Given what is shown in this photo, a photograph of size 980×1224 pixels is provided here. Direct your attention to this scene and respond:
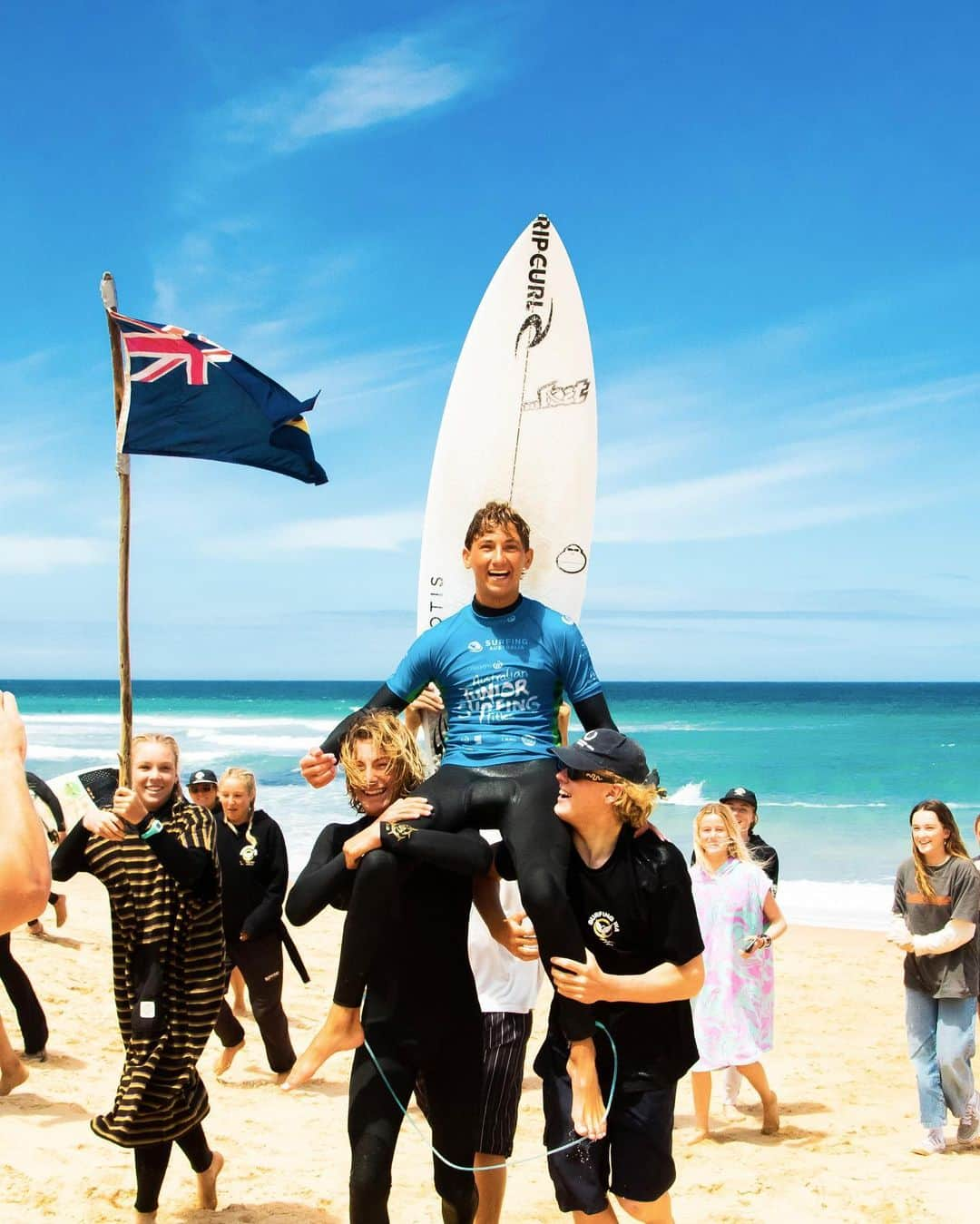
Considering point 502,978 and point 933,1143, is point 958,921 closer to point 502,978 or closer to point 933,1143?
point 933,1143

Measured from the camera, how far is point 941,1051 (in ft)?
16.9

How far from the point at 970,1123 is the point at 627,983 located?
10.8 feet

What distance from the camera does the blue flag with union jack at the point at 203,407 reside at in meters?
4.87

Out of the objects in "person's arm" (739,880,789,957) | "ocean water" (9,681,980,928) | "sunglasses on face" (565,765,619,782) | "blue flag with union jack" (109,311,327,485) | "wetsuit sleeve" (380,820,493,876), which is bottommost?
"ocean water" (9,681,980,928)

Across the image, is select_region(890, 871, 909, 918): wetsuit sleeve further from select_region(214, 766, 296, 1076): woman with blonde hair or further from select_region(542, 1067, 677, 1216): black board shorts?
select_region(214, 766, 296, 1076): woman with blonde hair

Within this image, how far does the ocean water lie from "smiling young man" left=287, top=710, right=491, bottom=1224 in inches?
404

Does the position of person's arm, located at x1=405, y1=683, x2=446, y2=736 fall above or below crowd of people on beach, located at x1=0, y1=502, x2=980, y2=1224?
above

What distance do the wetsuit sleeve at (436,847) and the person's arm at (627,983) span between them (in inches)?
14.1

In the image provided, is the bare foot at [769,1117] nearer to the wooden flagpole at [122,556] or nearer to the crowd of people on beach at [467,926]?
the crowd of people on beach at [467,926]

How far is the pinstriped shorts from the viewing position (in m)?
3.77

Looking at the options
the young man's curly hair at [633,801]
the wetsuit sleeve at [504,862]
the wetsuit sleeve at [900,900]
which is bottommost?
the wetsuit sleeve at [900,900]

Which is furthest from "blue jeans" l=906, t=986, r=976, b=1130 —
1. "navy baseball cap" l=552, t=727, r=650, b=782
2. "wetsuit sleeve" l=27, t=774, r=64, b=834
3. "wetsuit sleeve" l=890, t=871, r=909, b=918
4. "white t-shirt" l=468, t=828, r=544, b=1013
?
"wetsuit sleeve" l=27, t=774, r=64, b=834

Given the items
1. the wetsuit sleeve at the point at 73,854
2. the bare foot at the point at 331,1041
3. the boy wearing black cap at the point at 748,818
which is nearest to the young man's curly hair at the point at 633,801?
the bare foot at the point at 331,1041

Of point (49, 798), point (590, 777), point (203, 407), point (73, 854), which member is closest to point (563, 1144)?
point (590, 777)
